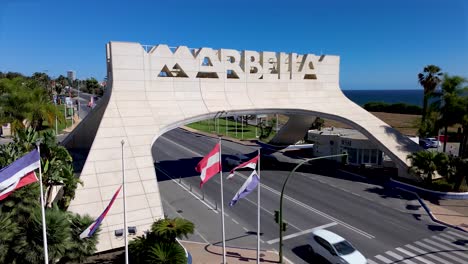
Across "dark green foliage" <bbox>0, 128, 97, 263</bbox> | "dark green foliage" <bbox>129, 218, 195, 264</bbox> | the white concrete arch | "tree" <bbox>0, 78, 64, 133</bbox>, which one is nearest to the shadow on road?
"dark green foliage" <bbox>129, 218, 195, 264</bbox>

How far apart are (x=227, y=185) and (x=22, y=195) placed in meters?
19.8

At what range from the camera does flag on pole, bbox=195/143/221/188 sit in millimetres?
16406

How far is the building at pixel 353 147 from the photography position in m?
40.1

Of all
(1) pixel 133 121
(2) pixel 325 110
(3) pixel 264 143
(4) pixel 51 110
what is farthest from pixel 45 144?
(3) pixel 264 143

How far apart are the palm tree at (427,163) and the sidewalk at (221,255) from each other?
18.1 metres

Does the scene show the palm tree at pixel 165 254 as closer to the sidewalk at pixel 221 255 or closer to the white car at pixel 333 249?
the sidewalk at pixel 221 255

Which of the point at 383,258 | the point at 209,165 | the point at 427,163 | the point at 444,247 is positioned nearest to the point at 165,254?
the point at 209,165

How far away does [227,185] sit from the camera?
33.1m

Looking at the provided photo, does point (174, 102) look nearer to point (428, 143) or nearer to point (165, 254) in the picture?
point (165, 254)

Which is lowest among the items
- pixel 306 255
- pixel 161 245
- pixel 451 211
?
pixel 306 255

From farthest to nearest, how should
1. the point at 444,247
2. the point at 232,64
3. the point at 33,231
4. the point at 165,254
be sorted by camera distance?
the point at 232,64 < the point at 444,247 < the point at 165,254 < the point at 33,231

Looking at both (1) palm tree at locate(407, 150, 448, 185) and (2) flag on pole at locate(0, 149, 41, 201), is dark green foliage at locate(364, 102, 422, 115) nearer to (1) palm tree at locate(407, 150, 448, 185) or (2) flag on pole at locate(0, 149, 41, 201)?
(1) palm tree at locate(407, 150, 448, 185)

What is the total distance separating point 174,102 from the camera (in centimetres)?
3130

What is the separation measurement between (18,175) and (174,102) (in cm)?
2039
